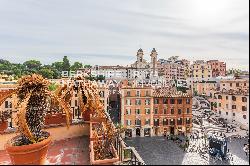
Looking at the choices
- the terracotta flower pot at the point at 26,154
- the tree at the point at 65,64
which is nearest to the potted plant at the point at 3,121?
the terracotta flower pot at the point at 26,154

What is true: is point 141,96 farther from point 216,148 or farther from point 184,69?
point 184,69

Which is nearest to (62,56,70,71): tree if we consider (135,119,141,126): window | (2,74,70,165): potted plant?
(135,119,141,126): window

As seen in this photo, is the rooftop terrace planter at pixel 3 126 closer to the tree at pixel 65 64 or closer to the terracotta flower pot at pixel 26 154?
the terracotta flower pot at pixel 26 154

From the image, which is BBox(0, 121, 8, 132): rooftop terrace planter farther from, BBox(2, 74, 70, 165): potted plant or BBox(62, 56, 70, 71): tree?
BBox(62, 56, 70, 71): tree

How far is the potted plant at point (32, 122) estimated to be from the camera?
174cm

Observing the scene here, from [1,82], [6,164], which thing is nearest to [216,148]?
[6,164]

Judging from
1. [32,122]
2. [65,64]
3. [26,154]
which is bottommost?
[26,154]

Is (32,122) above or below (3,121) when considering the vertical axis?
above

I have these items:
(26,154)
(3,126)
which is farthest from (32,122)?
(3,126)

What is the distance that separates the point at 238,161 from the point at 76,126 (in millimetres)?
1728

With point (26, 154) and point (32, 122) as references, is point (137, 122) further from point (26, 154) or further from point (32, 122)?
point (26, 154)

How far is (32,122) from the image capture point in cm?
192

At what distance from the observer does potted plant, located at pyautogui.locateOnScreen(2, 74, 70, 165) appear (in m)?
1.74

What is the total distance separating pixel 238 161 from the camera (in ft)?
5.88
